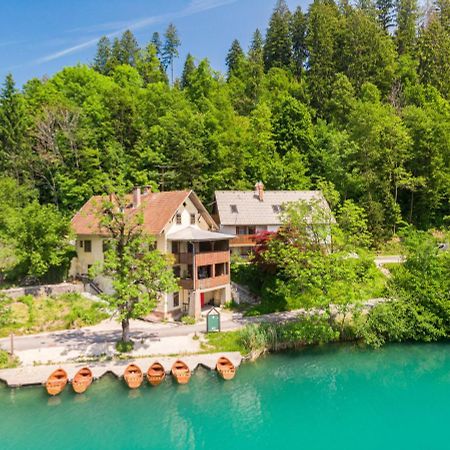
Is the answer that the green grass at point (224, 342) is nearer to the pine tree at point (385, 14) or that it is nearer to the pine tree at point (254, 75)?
the pine tree at point (254, 75)

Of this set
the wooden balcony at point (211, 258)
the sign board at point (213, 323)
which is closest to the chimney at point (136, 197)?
the wooden balcony at point (211, 258)

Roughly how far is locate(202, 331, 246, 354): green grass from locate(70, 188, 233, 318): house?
5055 mm

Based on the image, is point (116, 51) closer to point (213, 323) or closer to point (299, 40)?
point (299, 40)

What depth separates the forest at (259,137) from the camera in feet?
170

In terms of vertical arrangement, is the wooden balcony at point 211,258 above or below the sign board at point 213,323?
above

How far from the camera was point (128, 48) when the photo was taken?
93.0 m

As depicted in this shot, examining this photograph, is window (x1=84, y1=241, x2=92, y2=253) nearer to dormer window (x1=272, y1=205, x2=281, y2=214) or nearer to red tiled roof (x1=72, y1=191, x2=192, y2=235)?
red tiled roof (x1=72, y1=191, x2=192, y2=235)

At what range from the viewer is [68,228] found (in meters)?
37.7

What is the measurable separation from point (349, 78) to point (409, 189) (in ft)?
83.2

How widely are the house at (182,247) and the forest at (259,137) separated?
6.14m

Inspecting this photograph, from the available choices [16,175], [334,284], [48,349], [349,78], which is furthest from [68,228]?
[349,78]

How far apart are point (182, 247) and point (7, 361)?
16.3m

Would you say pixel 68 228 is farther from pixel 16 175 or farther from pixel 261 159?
pixel 261 159

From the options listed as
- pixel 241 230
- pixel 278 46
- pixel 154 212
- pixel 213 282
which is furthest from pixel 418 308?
pixel 278 46
